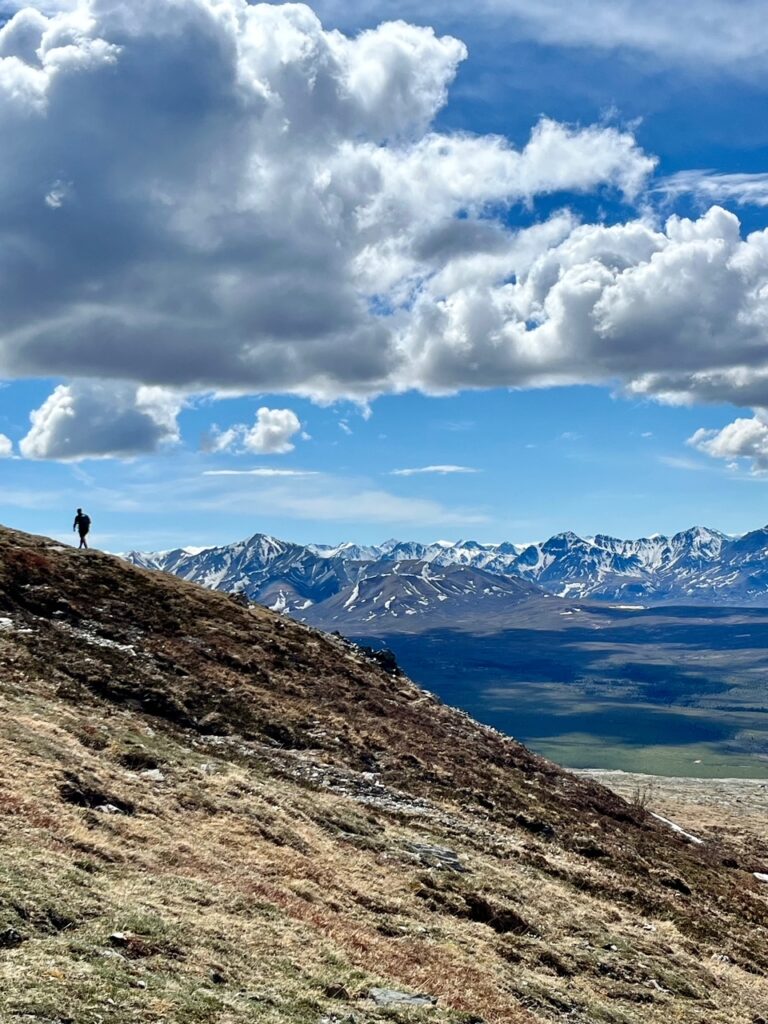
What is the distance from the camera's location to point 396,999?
17750mm

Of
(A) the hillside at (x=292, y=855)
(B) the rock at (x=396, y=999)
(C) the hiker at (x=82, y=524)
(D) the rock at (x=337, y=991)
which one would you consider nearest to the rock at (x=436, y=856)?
(A) the hillside at (x=292, y=855)

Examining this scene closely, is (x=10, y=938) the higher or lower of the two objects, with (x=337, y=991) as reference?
higher

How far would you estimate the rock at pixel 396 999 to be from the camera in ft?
57.3

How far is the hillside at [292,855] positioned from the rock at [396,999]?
0.39 ft

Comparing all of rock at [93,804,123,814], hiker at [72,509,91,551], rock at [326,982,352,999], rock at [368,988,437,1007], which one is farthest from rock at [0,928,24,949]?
hiker at [72,509,91,551]

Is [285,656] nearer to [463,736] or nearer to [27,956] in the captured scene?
[463,736]

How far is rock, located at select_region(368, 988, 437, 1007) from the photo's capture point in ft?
57.3

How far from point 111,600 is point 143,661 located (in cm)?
1015

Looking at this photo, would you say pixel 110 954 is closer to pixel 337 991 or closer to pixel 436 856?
pixel 337 991

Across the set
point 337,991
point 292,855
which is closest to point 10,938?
point 337,991

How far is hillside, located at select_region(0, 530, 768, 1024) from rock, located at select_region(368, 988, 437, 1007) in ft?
0.39

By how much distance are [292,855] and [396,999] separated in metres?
8.93

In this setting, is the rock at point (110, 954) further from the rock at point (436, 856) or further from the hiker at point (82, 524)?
the hiker at point (82, 524)

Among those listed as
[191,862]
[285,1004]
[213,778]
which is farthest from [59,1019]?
[213,778]
